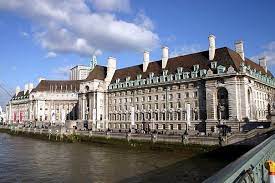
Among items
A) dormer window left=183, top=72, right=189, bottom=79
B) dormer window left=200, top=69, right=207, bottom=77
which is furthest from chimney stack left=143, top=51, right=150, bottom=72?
dormer window left=200, top=69, right=207, bottom=77

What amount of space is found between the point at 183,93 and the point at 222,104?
380 inches

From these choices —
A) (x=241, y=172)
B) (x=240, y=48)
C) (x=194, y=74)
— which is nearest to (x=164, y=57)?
(x=194, y=74)

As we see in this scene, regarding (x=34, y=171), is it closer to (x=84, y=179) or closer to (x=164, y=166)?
(x=84, y=179)

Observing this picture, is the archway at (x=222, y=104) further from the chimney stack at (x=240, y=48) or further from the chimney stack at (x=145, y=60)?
the chimney stack at (x=145, y=60)

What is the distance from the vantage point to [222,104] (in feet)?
183

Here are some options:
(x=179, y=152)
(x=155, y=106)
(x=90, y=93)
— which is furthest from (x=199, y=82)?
(x=90, y=93)

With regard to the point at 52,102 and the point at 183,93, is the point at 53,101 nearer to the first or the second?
the point at 52,102

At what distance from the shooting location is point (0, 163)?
105ft

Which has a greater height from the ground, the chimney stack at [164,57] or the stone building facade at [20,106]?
the chimney stack at [164,57]

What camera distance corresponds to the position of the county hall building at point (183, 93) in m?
54.2

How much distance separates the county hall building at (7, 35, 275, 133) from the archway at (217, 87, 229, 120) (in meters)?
0.07

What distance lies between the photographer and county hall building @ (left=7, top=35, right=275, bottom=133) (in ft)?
178

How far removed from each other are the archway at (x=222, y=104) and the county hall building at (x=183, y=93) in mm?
73

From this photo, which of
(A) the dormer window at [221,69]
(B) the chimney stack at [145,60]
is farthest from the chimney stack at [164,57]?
(A) the dormer window at [221,69]
